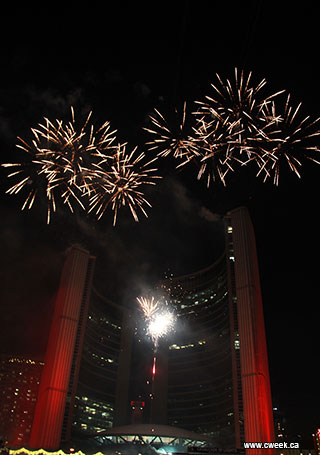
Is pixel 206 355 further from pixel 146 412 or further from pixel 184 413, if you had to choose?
pixel 146 412

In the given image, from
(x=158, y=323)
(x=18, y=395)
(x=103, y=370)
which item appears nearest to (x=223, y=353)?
(x=103, y=370)

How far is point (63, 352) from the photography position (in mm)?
68688

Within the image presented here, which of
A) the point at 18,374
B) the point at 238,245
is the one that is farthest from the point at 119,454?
the point at 18,374

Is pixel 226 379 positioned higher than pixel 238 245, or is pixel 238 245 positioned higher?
pixel 238 245

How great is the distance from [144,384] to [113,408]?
41.5 feet

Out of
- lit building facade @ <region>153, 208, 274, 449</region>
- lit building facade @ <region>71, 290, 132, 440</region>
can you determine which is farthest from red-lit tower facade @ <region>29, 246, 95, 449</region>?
lit building facade @ <region>153, 208, 274, 449</region>

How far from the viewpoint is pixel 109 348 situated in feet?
385

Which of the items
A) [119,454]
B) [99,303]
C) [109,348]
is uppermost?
[99,303]

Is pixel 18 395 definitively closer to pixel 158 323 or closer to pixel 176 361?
pixel 176 361

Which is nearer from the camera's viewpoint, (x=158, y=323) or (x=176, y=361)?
(x=158, y=323)

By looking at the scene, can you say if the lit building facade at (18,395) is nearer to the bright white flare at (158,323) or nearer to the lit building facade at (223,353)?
the lit building facade at (223,353)

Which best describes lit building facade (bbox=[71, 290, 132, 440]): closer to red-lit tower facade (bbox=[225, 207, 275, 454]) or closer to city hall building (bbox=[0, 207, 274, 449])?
city hall building (bbox=[0, 207, 274, 449])

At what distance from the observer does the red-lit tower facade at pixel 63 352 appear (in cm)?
6219

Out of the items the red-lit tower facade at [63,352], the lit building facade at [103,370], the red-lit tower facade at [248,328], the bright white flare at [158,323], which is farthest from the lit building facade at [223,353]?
the red-lit tower facade at [63,352]
